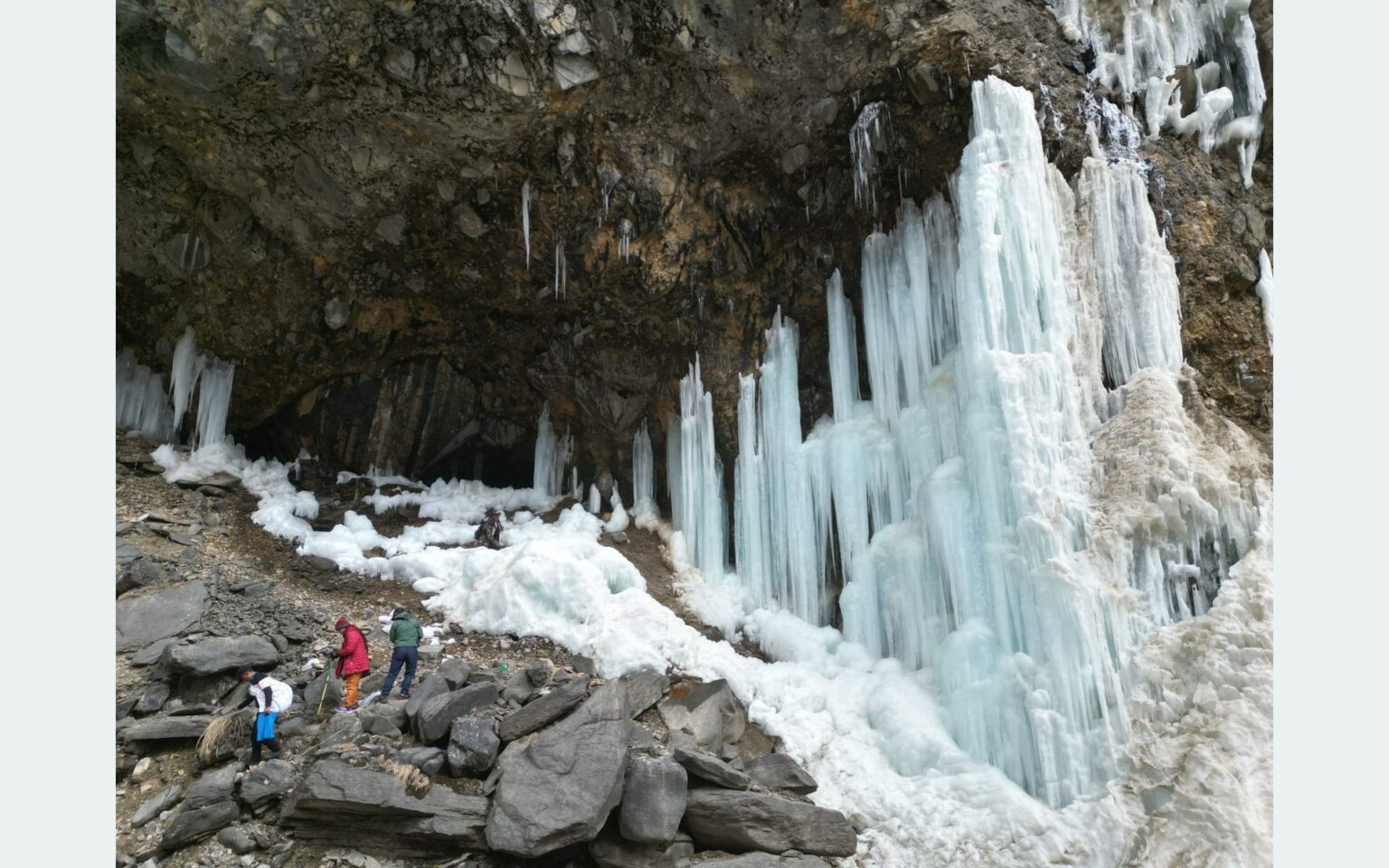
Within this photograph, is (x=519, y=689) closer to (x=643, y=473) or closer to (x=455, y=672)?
(x=455, y=672)

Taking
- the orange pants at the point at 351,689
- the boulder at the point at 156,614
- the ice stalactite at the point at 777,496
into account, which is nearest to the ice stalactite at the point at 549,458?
the ice stalactite at the point at 777,496

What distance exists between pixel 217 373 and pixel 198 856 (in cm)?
1148

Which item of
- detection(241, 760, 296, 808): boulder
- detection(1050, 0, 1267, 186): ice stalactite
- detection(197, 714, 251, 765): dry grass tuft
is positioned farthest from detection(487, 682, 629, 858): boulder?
detection(1050, 0, 1267, 186): ice stalactite

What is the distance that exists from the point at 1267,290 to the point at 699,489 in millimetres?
9309

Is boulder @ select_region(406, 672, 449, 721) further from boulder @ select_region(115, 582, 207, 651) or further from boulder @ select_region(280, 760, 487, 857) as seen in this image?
boulder @ select_region(115, 582, 207, 651)

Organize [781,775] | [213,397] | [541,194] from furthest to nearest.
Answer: [213,397] < [541,194] < [781,775]

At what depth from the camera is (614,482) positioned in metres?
16.0

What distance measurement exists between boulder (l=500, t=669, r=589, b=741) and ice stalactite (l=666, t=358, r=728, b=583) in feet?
17.3

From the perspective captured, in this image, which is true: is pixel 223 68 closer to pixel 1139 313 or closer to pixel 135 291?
pixel 135 291

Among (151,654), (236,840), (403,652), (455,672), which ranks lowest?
(236,840)

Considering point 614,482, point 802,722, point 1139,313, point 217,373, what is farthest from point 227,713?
point 1139,313

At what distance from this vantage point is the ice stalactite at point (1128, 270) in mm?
10227

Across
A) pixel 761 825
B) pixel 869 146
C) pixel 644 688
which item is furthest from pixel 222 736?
pixel 869 146

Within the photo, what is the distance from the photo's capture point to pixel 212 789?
739 cm
